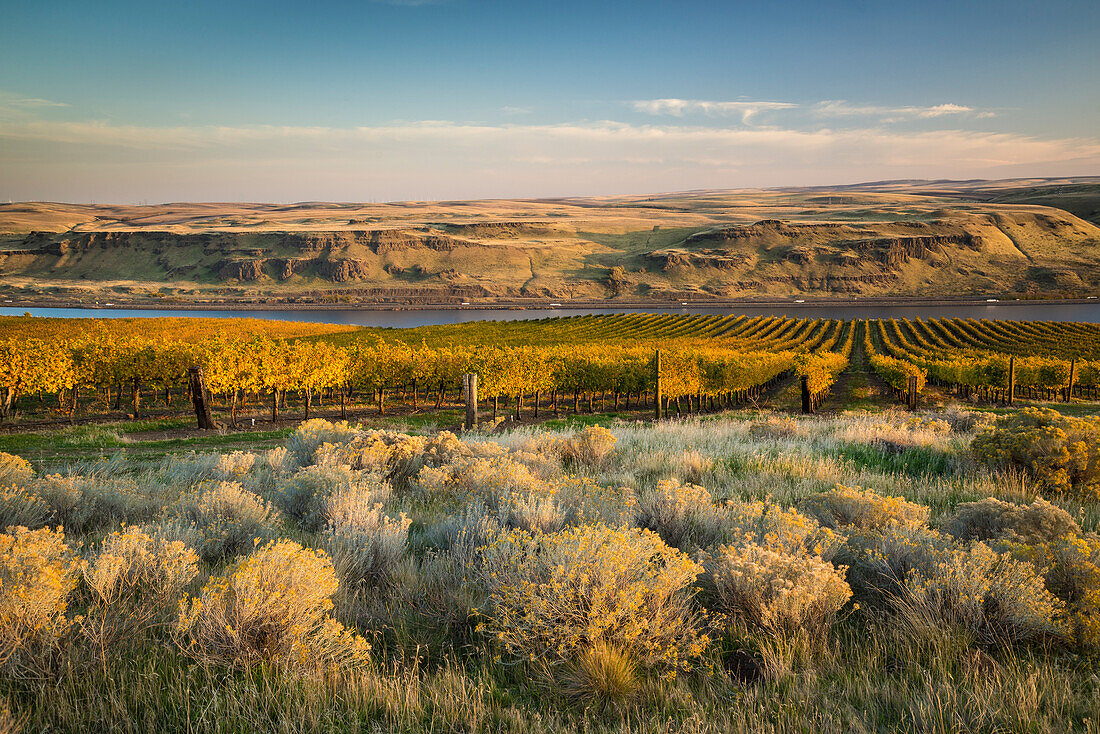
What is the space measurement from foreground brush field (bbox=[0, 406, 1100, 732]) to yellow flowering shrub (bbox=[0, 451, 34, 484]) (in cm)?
80

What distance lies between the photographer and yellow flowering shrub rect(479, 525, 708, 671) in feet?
13.2

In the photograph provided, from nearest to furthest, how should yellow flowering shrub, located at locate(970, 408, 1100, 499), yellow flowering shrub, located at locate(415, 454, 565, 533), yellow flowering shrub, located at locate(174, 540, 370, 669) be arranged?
yellow flowering shrub, located at locate(174, 540, 370, 669) → yellow flowering shrub, located at locate(415, 454, 565, 533) → yellow flowering shrub, located at locate(970, 408, 1100, 499)

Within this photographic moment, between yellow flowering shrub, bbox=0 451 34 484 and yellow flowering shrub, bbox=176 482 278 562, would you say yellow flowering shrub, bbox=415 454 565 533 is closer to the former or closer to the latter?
yellow flowering shrub, bbox=176 482 278 562

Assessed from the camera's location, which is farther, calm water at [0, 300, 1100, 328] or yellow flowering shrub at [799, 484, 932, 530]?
calm water at [0, 300, 1100, 328]

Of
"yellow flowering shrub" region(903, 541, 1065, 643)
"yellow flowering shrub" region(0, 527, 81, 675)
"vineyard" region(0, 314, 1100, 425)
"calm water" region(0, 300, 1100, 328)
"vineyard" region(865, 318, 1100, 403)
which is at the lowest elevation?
"calm water" region(0, 300, 1100, 328)

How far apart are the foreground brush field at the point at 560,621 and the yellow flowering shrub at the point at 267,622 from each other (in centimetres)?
2

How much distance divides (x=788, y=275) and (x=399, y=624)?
19408 cm

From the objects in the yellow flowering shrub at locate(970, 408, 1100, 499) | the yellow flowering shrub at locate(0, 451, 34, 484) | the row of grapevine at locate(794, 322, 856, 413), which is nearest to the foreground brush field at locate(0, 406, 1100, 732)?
the yellow flowering shrub at locate(0, 451, 34, 484)

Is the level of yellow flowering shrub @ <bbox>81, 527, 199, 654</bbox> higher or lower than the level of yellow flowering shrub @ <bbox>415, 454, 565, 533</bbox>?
higher

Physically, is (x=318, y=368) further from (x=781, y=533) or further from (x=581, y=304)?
(x=581, y=304)

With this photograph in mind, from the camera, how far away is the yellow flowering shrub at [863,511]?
20.4ft

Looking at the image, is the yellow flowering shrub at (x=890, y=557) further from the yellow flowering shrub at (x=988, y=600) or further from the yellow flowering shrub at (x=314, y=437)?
the yellow flowering shrub at (x=314, y=437)

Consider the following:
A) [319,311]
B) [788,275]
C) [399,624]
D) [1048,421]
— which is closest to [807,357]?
[1048,421]

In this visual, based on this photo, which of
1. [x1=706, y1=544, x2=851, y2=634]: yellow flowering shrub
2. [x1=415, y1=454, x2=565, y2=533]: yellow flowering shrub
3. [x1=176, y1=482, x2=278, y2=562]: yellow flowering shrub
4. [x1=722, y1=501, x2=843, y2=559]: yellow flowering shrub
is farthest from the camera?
[x1=415, y1=454, x2=565, y2=533]: yellow flowering shrub
